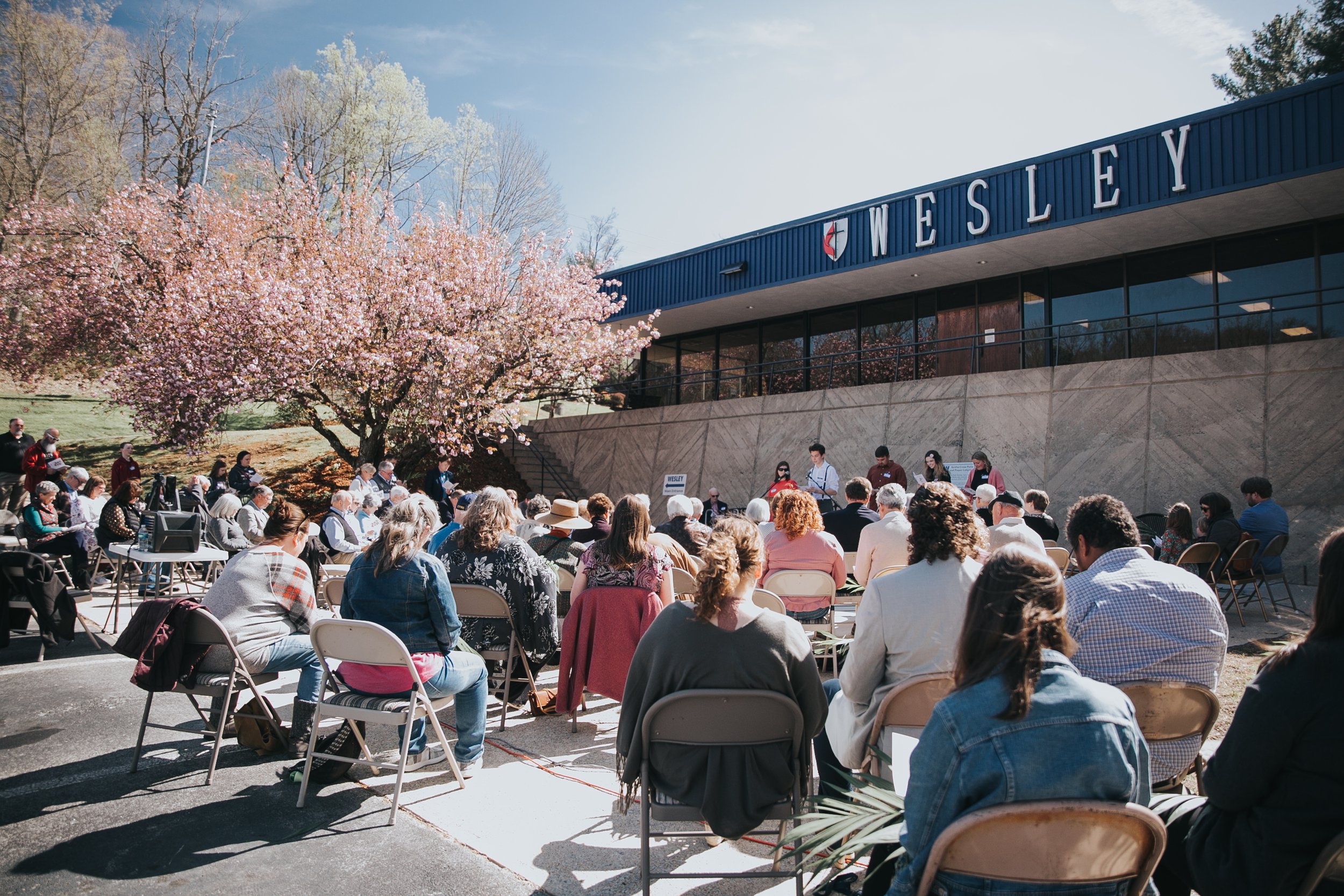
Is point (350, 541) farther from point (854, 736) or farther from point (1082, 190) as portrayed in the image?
point (1082, 190)

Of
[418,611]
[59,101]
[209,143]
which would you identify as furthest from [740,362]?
[59,101]

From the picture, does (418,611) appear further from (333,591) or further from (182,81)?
(182,81)

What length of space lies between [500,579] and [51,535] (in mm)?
7528

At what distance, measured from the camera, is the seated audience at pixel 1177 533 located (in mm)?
8398

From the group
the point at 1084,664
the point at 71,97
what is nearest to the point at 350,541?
the point at 1084,664

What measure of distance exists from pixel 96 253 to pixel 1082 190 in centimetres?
1986

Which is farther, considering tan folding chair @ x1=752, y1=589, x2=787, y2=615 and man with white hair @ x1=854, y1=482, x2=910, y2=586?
man with white hair @ x1=854, y1=482, x2=910, y2=586

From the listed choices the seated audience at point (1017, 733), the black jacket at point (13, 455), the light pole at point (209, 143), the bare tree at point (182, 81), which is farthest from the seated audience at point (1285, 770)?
the bare tree at point (182, 81)

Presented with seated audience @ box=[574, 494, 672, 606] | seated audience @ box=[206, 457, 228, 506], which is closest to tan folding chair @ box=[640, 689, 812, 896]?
seated audience @ box=[574, 494, 672, 606]

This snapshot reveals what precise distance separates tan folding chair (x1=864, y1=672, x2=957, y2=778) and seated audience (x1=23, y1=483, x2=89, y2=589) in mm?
10123

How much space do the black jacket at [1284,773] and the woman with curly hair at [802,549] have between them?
3.75 m

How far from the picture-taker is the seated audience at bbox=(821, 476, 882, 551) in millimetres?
7398

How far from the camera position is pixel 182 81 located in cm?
2442

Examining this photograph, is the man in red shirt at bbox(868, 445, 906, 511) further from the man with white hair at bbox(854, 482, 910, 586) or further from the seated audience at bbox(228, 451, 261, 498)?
the seated audience at bbox(228, 451, 261, 498)
